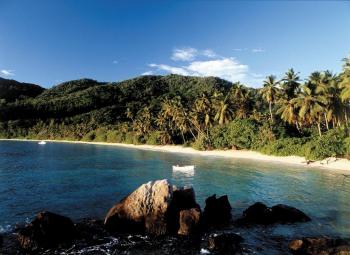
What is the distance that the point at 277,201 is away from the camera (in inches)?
1337

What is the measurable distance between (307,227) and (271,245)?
5.06 meters

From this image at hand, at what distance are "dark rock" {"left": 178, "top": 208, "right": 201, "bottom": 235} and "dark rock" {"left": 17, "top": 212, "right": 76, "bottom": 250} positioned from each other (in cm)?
686

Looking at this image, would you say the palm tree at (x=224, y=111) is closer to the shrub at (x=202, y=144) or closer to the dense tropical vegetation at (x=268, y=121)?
the dense tropical vegetation at (x=268, y=121)

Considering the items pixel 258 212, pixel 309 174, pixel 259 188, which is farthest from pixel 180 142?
pixel 258 212

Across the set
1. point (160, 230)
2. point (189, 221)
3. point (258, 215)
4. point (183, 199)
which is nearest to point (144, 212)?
point (160, 230)

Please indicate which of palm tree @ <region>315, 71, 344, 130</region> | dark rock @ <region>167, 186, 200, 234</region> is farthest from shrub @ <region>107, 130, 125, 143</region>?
dark rock @ <region>167, 186, 200, 234</region>

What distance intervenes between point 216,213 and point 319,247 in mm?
8430

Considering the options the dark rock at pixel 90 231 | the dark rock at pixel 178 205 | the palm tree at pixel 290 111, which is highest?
the palm tree at pixel 290 111

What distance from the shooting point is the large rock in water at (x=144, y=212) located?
77.3 ft

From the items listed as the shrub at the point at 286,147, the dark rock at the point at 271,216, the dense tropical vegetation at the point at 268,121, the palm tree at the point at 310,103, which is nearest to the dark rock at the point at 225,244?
the dark rock at the point at 271,216

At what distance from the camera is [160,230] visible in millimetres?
23297

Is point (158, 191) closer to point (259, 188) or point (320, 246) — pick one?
point (320, 246)

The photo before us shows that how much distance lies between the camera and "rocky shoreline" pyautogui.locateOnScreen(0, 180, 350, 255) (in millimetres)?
20188

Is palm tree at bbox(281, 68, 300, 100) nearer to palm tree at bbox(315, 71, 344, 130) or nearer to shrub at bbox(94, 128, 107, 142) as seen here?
palm tree at bbox(315, 71, 344, 130)
